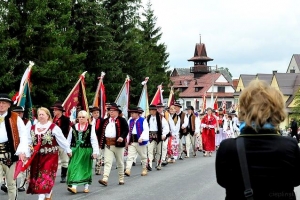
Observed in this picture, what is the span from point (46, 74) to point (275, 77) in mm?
75636

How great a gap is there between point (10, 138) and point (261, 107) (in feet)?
18.8

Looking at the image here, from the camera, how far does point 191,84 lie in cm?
11712

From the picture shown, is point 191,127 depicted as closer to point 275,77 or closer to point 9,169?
point 9,169

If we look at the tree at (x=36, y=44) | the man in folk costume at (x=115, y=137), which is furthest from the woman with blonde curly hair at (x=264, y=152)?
the tree at (x=36, y=44)

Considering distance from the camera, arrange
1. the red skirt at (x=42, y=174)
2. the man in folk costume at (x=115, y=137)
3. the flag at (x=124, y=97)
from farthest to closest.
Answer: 1. the flag at (x=124, y=97)
2. the man in folk costume at (x=115, y=137)
3. the red skirt at (x=42, y=174)

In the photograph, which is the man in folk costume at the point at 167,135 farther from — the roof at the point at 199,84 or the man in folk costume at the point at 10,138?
the roof at the point at 199,84

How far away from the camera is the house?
112125 millimetres

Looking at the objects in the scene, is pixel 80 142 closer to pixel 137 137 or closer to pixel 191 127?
pixel 137 137

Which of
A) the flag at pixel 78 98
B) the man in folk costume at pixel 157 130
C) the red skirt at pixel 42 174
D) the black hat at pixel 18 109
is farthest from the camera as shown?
the man in folk costume at pixel 157 130

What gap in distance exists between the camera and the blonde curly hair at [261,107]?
3.57 metres

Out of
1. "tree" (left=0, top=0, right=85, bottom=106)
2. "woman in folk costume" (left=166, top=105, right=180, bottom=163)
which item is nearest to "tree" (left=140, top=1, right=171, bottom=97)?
"tree" (left=0, top=0, right=85, bottom=106)

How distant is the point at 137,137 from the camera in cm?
1520

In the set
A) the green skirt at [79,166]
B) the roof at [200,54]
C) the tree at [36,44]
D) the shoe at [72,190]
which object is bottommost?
the shoe at [72,190]

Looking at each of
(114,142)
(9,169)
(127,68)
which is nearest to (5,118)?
(9,169)
